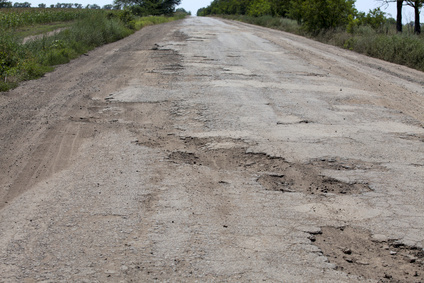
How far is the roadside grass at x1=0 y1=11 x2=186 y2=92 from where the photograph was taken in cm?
975

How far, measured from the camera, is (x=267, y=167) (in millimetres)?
4523

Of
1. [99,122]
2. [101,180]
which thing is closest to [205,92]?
[99,122]

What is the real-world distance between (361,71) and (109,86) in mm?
5984

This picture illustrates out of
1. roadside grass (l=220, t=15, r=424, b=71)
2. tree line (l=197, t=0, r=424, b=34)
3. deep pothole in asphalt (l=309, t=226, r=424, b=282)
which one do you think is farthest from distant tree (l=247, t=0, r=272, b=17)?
deep pothole in asphalt (l=309, t=226, r=424, b=282)

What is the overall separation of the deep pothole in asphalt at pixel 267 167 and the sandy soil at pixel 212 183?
0.02 meters

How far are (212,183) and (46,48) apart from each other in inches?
415

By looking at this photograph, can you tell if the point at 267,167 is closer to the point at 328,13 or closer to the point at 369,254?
the point at 369,254

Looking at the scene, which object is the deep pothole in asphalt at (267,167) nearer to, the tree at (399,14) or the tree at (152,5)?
the tree at (399,14)

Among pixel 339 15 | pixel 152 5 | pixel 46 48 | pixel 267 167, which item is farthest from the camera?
pixel 152 5

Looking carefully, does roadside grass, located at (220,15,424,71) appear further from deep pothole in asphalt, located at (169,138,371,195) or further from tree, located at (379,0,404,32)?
deep pothole in asphalt, located at (169,138,371,195)

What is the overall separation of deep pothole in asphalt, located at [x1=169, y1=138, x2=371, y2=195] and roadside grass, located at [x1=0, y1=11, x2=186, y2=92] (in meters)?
5.17

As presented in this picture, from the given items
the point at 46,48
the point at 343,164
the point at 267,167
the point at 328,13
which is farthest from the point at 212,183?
the point at 328,13

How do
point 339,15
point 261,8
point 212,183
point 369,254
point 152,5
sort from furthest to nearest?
point 152,5 → point 261,8 → point 339,15 → point 212,183 → point 369,254

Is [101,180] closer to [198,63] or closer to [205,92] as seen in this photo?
[205,92]
